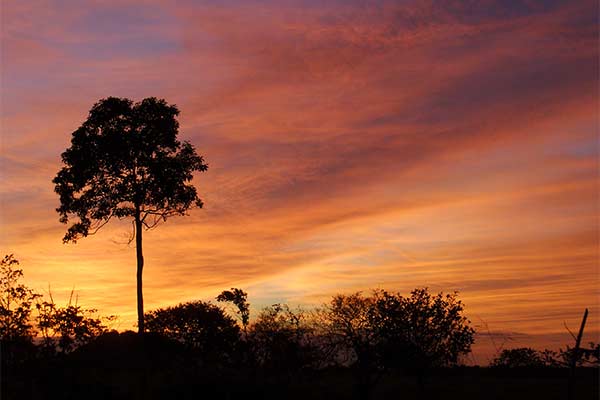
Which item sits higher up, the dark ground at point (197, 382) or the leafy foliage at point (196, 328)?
the leafy foliage at point (196, 328)

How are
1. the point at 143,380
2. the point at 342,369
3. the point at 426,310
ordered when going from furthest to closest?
the point at 342,369, the point at 426,310, the point at 143,380

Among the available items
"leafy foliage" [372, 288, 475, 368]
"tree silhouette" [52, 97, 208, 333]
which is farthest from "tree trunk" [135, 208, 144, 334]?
"leafy foliage" [372, 288, 475, 368]

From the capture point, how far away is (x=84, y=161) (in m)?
47.1

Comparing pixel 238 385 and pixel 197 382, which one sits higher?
pixel 197 382

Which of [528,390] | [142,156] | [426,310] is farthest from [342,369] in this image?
[142,156]

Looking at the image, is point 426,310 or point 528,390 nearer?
point 426,310

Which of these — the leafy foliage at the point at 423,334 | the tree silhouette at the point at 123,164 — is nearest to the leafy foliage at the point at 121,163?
the tree silhouette at the point at 123,164

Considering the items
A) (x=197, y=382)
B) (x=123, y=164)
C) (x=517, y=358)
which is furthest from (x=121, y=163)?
(x=517, y=358)

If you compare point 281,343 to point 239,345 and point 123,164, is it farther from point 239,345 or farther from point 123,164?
point 123,164

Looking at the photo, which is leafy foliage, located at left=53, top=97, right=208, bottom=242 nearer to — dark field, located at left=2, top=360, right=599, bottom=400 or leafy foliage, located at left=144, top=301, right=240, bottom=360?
dark field, located at left=2, top=360, right=599, bottom=400

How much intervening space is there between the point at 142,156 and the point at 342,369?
56.7 metres

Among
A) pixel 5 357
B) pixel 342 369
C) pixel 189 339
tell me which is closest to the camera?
pixel 5 357

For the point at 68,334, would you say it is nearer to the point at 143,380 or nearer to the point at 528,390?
the point at 143,380

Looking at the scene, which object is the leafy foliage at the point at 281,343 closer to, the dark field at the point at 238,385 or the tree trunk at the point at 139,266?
the dark field at the point at 238,385
